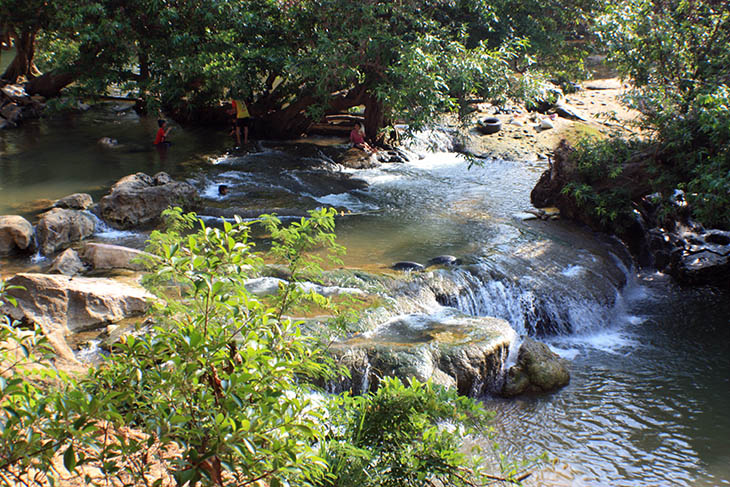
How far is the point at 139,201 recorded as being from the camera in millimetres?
10742

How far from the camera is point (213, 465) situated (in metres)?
2.70

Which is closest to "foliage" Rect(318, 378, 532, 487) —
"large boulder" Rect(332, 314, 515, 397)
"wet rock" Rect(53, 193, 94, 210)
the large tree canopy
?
"large boulder" Rect(332, 314, 515, 397)

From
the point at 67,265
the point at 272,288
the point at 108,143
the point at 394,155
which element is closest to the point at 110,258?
the point at 67,265

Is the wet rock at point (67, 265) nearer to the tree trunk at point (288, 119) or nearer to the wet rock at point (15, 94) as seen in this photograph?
the tree trunk at point (288, 119)

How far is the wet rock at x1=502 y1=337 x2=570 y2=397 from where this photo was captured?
6.88m

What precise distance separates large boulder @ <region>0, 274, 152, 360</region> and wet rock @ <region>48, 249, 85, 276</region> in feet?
4.40

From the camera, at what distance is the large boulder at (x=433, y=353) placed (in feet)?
20.6

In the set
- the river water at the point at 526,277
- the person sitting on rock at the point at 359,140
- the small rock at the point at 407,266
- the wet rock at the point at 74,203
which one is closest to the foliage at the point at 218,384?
the river water at the point at 526,277

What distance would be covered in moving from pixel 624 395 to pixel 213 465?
18.6 ft

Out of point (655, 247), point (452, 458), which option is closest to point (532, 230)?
point (655, 247)

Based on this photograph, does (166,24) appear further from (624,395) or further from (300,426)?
(300,426)

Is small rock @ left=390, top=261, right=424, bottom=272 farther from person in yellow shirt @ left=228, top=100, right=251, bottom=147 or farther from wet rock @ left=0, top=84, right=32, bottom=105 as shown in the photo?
wet rock @ left=0, top=84, right=32, bottom=105

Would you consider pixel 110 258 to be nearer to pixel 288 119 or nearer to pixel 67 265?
pixel 67 265

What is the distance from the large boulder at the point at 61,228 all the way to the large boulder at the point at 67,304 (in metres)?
2.73
